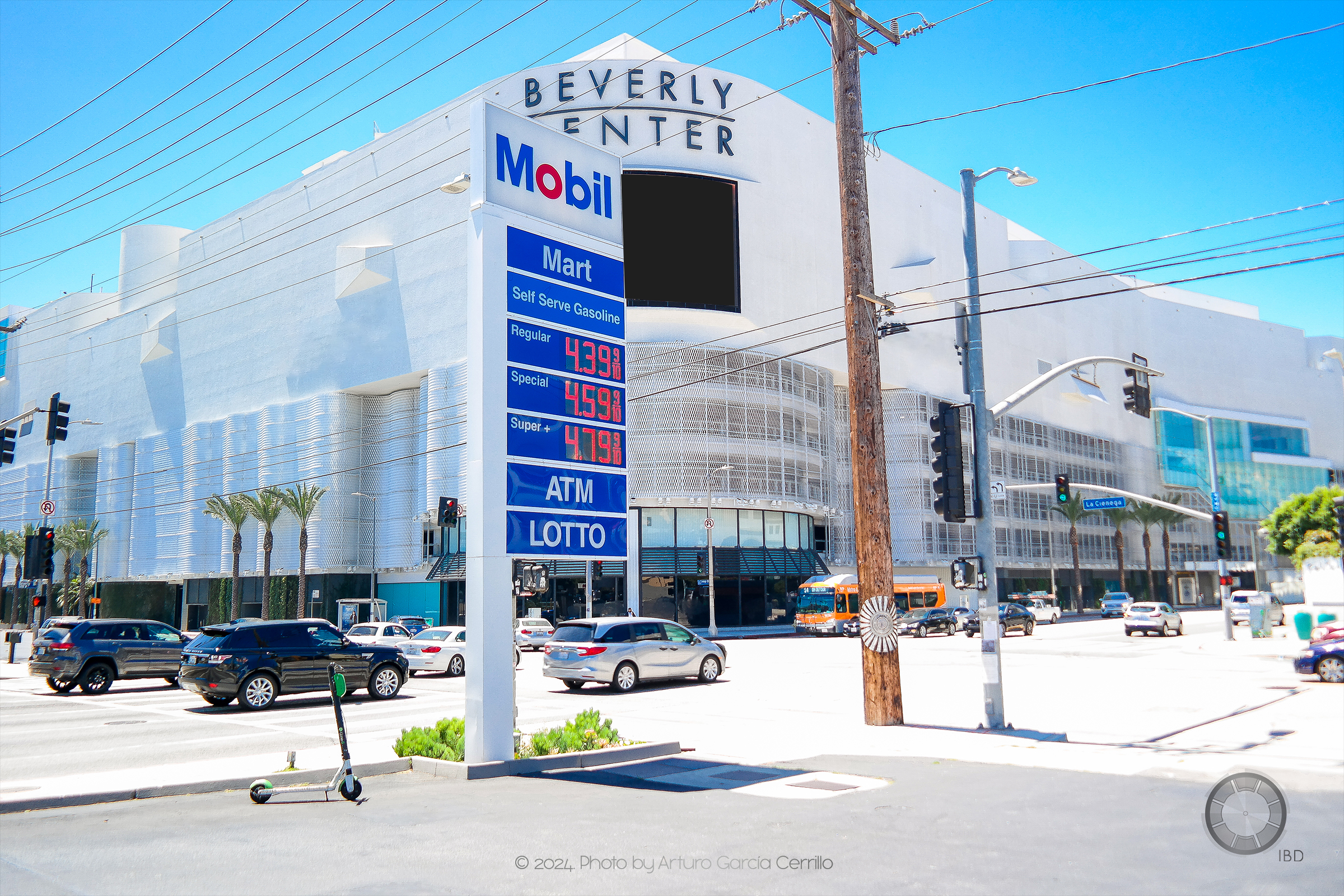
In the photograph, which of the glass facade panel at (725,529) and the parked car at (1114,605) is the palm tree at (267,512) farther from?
the parked car at (1114,605)

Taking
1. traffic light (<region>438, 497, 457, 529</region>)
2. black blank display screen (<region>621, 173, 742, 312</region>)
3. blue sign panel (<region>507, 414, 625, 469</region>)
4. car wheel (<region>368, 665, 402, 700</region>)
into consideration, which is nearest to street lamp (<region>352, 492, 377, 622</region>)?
black blank display screen (<region>621, 173, 742, 312</region>)

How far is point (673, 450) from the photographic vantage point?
62.6m

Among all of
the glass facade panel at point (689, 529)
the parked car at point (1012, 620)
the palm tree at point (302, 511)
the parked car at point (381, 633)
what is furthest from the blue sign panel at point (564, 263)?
the palm tree at point (302, 511)

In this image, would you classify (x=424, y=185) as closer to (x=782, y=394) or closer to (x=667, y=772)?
(x=782, y=394)

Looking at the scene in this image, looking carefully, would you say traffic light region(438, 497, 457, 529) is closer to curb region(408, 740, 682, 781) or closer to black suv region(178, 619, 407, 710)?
black suv region(178, 619, 407, 710)

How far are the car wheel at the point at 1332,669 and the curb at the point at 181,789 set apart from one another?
2100 cm

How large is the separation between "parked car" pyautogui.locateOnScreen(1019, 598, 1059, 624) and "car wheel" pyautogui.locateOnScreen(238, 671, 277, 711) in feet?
169

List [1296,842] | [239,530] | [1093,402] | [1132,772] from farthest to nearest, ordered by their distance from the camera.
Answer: [1093,402] → [239,530] → [1132,772] → [1296,842]

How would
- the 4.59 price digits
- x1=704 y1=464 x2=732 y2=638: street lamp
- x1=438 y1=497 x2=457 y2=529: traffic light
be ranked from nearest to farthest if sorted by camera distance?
the 4.59 price digits, x1=438 y1=497 x2=457 y2=529: traffic light, x1=704 y1=464 x2=732 y2=638: street lamp

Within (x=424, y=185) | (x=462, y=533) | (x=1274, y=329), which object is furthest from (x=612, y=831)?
(x=1274, y=329)

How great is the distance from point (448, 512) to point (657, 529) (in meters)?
26.1

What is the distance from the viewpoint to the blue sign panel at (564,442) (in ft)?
42.5

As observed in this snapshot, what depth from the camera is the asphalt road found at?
6.66 metres

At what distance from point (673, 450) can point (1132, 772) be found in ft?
169
